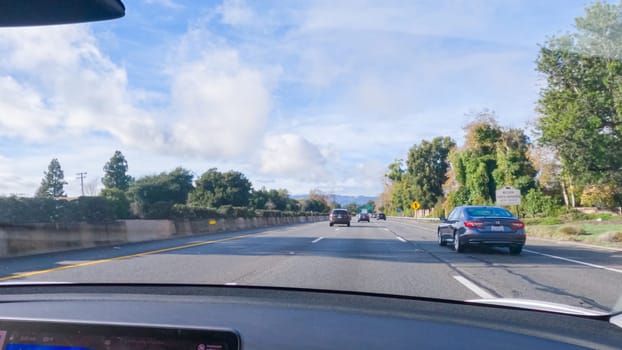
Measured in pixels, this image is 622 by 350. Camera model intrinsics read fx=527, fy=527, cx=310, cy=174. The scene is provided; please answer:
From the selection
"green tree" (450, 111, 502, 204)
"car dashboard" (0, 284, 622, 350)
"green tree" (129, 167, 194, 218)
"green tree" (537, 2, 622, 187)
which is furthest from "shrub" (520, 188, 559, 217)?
"car dashboard" (0, 284, 622, 350)

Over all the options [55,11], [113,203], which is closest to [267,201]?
[113,203]

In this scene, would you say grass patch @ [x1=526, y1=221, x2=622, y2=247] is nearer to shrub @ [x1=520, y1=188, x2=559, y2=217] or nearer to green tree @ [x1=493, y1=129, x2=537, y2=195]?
shrub @ [x1=520, y1=188, x2=559, y2=217]

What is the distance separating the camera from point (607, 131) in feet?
88.0

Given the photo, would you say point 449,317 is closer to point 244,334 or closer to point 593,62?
A: point 244,334

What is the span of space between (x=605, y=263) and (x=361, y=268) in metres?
6.13

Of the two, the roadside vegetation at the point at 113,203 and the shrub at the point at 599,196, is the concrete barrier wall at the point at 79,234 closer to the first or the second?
the roadside vegetation at the point at 113,203

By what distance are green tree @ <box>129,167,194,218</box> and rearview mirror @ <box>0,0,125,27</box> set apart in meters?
24.1

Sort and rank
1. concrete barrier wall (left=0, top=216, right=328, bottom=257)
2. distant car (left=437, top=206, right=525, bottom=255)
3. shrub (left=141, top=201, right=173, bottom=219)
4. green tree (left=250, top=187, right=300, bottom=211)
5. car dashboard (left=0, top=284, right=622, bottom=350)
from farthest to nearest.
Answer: green tree (left=250, top=187, right=300, bottom=211) < shrub (left=141, top=201, right=173, bottom=219) < distant car (left=437, top=206, right=525, bottom=255) < concrete barrier wall (left=0, top=216, right=328, bottom=257) < car dashboard (left=0, top=284, right=622, bottom=350)

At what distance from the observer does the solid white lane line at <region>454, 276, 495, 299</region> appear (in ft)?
23.7

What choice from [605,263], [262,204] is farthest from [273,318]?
[262,204]

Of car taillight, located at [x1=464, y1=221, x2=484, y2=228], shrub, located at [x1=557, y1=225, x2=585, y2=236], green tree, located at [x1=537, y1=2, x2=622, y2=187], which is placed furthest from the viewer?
green tree, located at [x1=537, y1=2, x2=622, y2=187]

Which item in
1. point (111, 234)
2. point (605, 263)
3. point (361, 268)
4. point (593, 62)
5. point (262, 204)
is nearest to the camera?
point (361, 268)

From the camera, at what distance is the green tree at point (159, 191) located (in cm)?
2753

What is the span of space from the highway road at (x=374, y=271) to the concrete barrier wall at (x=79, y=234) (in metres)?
0.69
